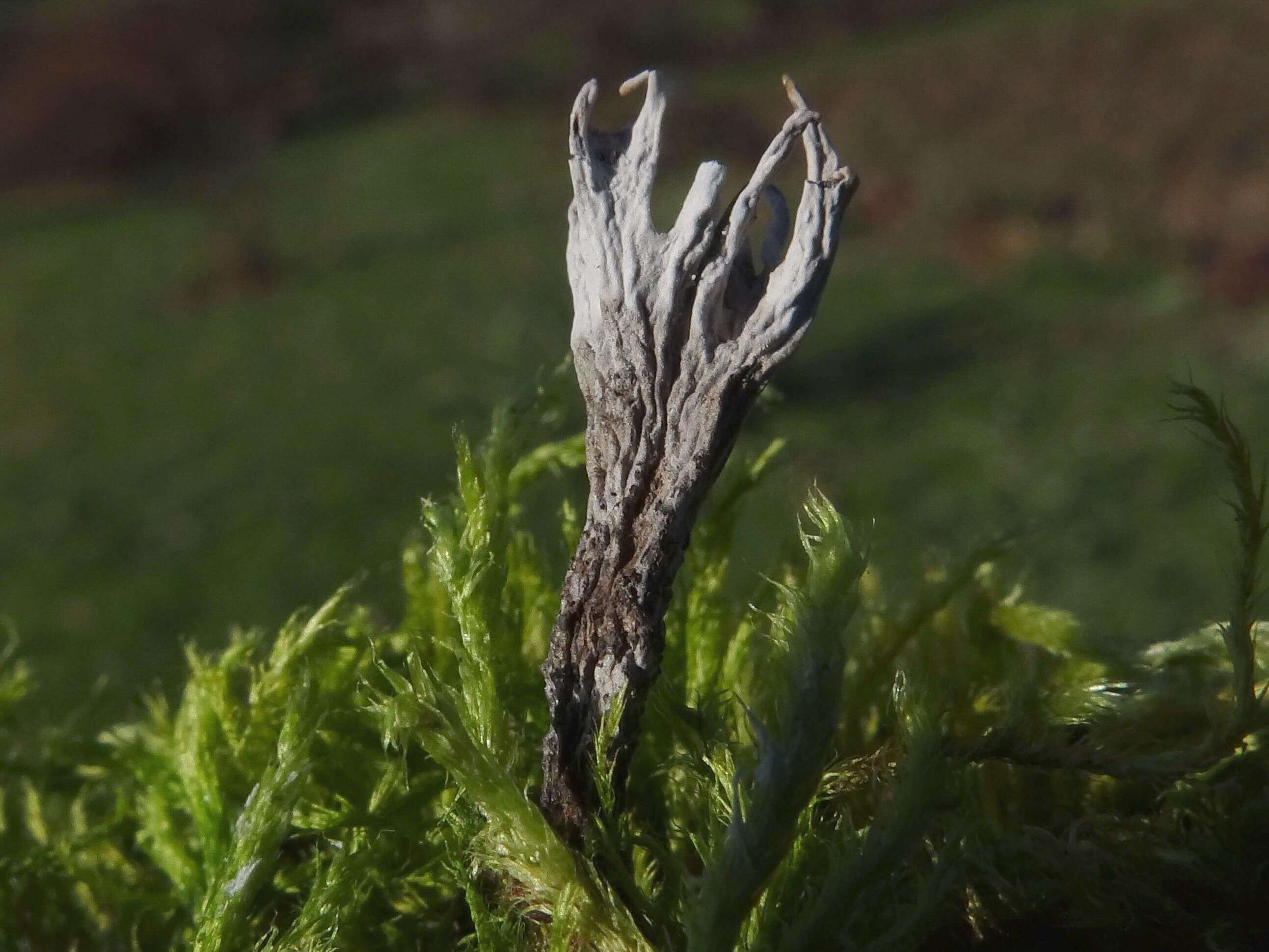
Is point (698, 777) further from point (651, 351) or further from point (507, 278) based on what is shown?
point (507, 278)

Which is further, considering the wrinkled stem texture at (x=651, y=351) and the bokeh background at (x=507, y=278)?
the bokeh background at (x=507, y=278)

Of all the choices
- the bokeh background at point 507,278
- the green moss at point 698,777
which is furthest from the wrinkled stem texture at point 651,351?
the bokeh background at point 507,278

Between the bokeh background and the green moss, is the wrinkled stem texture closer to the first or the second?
the green moss


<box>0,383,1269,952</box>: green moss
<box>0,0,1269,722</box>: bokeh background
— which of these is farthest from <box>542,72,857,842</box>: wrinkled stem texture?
<box>0,0,1269,722</box>: bokeh background

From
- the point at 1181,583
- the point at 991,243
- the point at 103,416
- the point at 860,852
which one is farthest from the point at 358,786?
the point at 991,243

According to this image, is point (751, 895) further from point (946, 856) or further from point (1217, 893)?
point (1217, 893)

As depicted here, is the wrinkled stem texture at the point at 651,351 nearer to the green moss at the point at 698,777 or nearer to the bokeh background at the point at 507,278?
the green moss at the point at 698,777

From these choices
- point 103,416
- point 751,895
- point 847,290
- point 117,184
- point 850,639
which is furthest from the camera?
point 117,184
